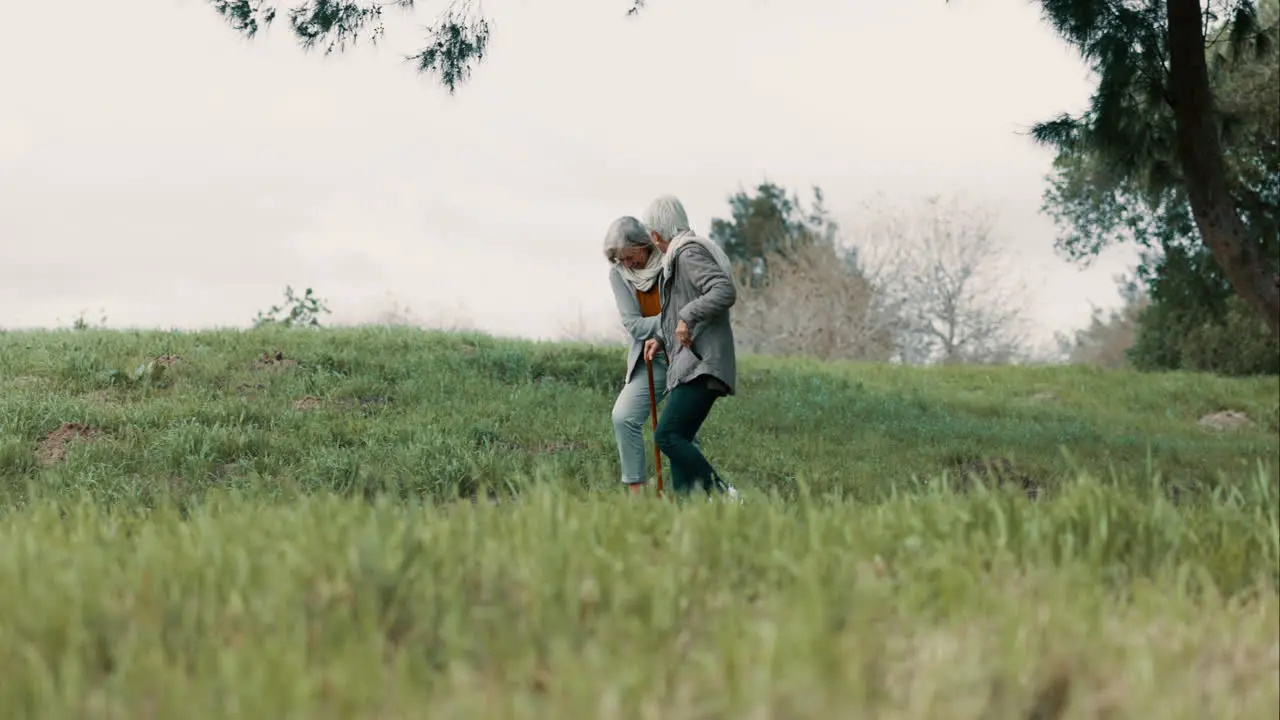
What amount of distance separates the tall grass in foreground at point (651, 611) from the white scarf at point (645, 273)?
3838mm

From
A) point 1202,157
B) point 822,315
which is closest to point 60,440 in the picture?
point 1202,157

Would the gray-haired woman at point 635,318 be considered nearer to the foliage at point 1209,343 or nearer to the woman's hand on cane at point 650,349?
the woman's hand on cane at point 650,349

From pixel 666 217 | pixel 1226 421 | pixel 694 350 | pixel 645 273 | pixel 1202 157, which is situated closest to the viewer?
pixel 694 350

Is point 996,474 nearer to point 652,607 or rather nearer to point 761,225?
point 652,607

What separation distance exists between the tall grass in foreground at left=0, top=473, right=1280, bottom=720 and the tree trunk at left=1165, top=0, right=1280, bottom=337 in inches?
367

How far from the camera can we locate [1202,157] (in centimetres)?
1198

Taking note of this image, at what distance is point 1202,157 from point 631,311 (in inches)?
300

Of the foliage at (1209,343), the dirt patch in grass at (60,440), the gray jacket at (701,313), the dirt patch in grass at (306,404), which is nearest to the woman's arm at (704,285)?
the gray jacket at (701,313)

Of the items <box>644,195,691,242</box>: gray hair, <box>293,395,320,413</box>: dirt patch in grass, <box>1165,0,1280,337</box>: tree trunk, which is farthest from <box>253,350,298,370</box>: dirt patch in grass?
<box>1165,0,1280,337</box>: tree trunk

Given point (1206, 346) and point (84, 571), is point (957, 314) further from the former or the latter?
point (84, 571)

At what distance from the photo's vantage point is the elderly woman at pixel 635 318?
7617 mm

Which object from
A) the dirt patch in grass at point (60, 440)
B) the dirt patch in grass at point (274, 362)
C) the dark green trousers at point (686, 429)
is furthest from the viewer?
the dirt patch in grass at point (274, 362)

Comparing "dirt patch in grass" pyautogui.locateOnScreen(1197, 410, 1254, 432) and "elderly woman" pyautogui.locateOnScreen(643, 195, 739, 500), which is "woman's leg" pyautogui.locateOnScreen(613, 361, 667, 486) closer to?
"elderly woman" pyautogui.locateOnScreen(643, 195, 739, 500)

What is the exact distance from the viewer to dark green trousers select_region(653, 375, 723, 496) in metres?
7.17
